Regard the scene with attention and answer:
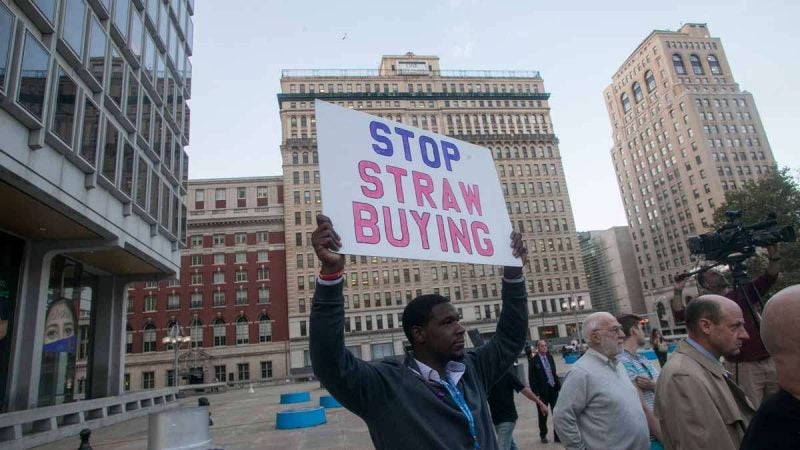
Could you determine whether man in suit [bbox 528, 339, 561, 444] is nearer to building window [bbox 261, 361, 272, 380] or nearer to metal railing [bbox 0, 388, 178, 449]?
metal railing [bbox 0, 388, 178, 449]

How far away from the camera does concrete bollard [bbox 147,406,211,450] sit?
3.72 m

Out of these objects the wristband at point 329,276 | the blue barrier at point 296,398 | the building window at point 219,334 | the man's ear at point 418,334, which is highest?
the building window at point 219,334

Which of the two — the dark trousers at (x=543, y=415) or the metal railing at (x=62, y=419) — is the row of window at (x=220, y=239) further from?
the dark trousers at (x=543, y=415)

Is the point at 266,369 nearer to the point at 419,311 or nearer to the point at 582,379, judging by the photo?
the point at 582,379

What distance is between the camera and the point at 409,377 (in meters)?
2.43

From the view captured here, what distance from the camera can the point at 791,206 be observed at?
38.7 m

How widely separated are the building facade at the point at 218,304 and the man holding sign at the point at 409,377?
56.6 metres

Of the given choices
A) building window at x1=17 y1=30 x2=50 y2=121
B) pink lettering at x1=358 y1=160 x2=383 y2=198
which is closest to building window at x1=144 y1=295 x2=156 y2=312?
building window at x1=17 y1=30 x2=50 y2=121

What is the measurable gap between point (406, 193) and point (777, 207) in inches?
1862

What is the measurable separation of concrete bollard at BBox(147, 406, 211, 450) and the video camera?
20.4ft

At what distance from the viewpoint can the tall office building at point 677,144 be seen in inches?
3241

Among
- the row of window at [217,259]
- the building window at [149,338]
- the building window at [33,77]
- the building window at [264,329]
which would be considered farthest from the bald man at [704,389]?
the building window at [149,338]

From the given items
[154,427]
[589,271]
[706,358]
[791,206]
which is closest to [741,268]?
[706,358]

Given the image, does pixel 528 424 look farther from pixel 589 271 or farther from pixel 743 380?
pixel 589 271
